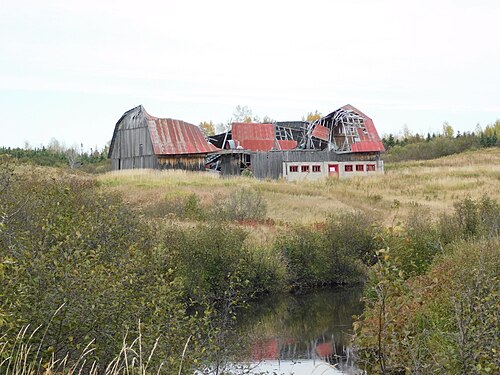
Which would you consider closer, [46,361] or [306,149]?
[46,361]

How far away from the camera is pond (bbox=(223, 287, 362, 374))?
18.9 metres

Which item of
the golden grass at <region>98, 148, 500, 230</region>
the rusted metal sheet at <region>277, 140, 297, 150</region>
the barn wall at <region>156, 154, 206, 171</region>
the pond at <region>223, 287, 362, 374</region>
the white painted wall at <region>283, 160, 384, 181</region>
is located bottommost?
the pond at <region>223, 287, 362, 374</region>

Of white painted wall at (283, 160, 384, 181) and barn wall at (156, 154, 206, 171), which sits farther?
white painted wall at (283, 160, 384, 181)

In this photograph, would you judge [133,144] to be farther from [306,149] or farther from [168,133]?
[306,149]

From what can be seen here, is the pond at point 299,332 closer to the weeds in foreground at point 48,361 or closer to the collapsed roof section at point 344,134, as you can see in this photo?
the weeds in foreground at point 48,361

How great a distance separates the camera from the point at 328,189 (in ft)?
181

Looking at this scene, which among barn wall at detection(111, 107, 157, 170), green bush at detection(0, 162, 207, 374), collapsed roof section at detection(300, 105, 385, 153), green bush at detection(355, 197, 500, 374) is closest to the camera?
green bush at detection(355, 197, 500, 374)

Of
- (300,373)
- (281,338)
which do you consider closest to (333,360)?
(300,373)

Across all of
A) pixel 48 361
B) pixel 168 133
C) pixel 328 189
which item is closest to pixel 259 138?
pixel 168 133

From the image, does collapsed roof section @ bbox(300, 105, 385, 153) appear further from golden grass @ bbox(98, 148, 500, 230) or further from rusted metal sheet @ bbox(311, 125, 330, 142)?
golden grass @ bbox(98, 148, 500, 230)

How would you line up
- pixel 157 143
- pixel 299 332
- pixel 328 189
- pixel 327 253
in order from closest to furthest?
pixel 299 332, pixel 327 253, pixel 328 189, pixel 157 143

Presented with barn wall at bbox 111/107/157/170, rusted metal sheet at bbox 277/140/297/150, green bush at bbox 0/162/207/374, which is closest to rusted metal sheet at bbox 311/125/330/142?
rusted metal sheet at bbox 277/140/297/150

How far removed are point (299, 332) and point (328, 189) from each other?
3184 cm

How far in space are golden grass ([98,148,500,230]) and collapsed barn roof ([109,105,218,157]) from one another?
226 centimetres
